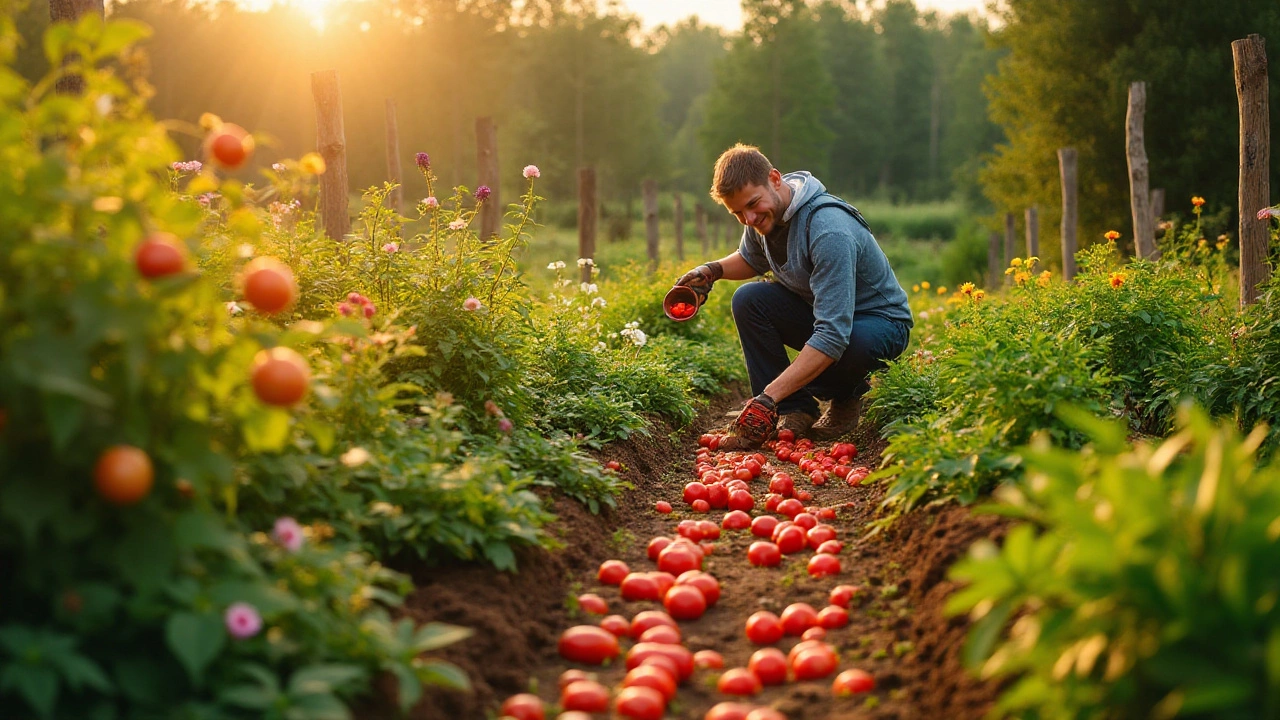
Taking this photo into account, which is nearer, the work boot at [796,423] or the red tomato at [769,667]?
the red tomato at [769,667]

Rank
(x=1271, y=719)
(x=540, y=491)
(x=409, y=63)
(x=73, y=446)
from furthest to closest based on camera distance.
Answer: (x=409, y=63) < (x=540, y=491) < (x=73, y=446) < (x=1271, y=719)

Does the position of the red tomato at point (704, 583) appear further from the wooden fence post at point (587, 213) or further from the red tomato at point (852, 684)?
Result: the wooden fence post at point (587, 213)

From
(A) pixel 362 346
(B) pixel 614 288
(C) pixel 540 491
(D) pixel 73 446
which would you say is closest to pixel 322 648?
(D) pixel 73 446

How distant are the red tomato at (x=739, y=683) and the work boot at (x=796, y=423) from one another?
11.2ft

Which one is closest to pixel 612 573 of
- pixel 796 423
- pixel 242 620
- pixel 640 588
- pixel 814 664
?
pixel 640 588

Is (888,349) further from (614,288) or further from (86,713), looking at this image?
(86,713)

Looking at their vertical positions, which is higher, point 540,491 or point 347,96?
point 347,96

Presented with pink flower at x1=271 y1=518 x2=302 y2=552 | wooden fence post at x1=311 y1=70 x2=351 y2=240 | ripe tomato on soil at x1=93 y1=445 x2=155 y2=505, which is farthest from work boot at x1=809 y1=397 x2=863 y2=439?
ripe tomato on soil at x1=93 y1=445 x2=155 y2=505

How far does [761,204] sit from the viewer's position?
5379mm

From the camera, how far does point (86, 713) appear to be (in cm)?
172

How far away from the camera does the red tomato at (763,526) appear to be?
3.94 m

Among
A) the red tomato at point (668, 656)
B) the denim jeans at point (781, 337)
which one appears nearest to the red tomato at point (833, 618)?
the red tomato at point (668, 656)

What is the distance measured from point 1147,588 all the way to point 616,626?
1.69 metres

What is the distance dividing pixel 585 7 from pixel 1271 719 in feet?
162
